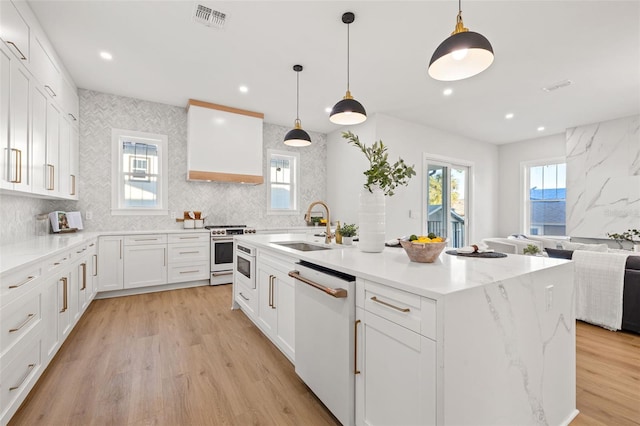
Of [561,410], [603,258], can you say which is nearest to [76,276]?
[561,410]

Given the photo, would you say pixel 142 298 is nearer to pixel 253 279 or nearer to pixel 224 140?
pixel 253 279

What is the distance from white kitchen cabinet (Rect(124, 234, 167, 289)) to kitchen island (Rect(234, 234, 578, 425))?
343cm

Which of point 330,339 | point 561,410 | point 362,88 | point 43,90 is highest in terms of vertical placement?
point 362,88

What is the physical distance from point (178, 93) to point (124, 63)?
87 centimetres

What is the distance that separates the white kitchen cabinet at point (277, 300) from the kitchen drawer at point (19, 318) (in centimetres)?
147

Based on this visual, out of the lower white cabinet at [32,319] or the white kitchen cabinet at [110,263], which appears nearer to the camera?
the lower white cabinet at [32,319]

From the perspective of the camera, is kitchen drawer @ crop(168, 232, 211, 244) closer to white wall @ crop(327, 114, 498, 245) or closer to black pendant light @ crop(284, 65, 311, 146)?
black pendant light @ crop(284, 65, 311, 146)

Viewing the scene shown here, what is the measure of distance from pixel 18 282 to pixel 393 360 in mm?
2010

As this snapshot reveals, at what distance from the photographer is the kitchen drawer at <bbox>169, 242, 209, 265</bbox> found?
429cm

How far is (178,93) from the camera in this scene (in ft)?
13.8

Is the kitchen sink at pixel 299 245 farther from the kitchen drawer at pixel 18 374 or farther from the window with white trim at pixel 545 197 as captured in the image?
the window with white trim at pixel 545 197

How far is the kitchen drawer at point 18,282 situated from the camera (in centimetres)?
143

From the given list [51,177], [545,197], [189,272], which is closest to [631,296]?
[545,197]

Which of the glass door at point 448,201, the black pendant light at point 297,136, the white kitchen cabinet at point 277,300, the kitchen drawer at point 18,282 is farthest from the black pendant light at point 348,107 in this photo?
the glass door at point 448,201
